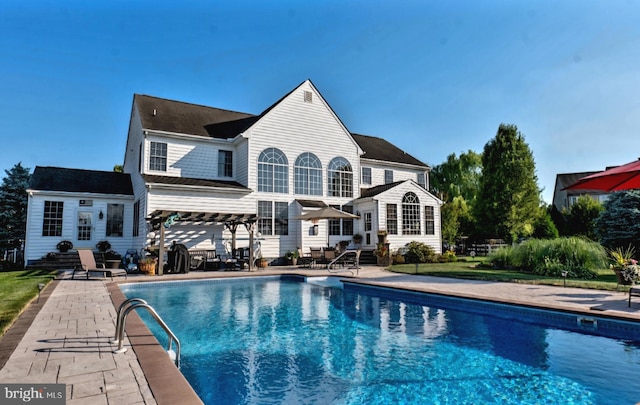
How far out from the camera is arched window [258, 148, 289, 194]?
19630 millimetres

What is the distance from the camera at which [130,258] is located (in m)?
16.9

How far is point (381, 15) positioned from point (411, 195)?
11.5m

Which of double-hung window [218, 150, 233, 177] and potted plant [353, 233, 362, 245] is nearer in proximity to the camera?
double-hung window [218, 150, 233, 177]

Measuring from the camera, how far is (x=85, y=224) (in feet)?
60.1

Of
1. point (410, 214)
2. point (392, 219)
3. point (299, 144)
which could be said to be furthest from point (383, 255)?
point (299, 144)

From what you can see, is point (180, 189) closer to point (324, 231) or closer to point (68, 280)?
point (68, 280)

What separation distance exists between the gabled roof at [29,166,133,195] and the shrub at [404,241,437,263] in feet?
52.9

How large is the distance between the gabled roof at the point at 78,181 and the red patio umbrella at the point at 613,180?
20148 millimetres

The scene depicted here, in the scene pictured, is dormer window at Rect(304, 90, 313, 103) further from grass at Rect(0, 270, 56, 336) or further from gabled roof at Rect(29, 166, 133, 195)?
grass at Rect(0, 270, 56, 336)

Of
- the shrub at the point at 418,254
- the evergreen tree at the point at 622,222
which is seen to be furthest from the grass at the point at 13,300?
the evergreen tree at the point at 622,222

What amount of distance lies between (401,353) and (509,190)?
79.4 ft

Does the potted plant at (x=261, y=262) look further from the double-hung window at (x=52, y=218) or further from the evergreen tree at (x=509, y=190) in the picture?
the evergreen tree at (x=509, y=190)

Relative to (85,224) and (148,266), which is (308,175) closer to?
(148,266)

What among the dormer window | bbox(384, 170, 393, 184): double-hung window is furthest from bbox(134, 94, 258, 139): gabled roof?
bbox(384, 170, 393, 184): double-hung window
